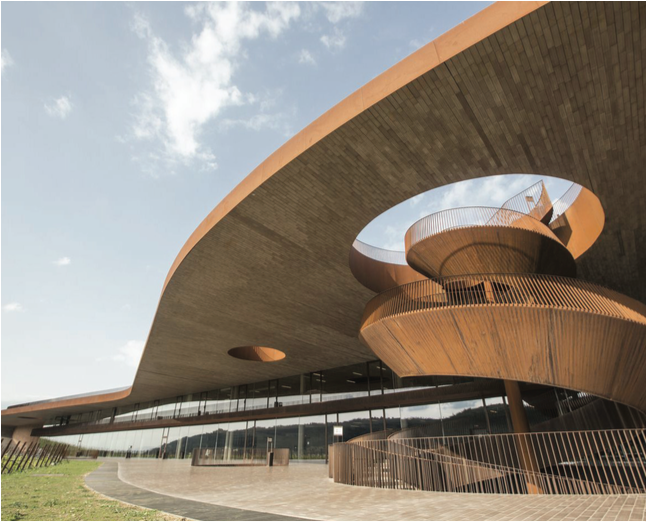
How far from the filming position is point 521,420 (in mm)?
12281

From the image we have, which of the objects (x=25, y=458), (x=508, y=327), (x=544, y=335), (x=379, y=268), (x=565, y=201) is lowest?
(x=25, y=458)

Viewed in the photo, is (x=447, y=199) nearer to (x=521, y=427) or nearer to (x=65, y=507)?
(x=521, y=427)

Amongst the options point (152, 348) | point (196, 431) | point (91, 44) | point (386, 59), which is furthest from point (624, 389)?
point (196, 431)

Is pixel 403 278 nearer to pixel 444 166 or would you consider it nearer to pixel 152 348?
pixel 444 166

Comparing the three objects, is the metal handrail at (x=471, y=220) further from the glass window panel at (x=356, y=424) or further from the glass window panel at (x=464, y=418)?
the glass window panel at (x=356, y=424)

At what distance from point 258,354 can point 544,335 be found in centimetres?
1618

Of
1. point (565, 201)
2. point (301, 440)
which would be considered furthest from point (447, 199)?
point (301, 440)

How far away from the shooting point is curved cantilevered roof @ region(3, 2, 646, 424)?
17.7 feet

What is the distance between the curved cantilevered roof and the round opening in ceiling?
8.10 m

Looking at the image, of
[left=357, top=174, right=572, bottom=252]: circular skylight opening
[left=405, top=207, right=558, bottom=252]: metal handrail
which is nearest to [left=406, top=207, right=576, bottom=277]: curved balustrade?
[left=405, top=207, right=558, bottom=252]: metal handrail

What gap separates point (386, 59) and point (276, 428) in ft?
81.3

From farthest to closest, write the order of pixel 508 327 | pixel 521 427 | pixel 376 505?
pixel 521 427
pixel 508 327
pixel 376 505

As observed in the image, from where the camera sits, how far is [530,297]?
8781 mm

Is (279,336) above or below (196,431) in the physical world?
above
